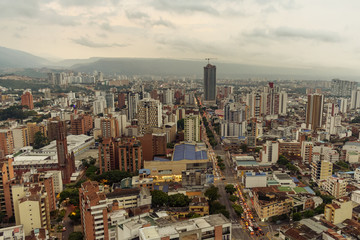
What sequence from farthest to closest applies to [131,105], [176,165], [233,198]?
[131,105]
[176,165]
[233,198]

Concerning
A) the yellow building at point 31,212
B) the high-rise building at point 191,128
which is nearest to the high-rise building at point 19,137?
the high-rise building at point 191,128

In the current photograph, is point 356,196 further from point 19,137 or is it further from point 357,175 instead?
point 19,137

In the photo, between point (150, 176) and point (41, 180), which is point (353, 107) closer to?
point (150, 176)

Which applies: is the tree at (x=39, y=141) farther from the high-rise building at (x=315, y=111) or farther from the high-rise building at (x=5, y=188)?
the high-rise building at (x=315, y=111)

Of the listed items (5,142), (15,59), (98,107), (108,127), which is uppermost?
(15,59)

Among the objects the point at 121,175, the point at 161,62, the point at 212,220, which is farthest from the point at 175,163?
the point at 161,62

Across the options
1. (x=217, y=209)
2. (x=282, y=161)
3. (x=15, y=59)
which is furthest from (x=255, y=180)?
(x=15, y=59)

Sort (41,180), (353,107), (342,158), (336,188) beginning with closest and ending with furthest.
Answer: (41,180)
(336,188)
(342,158)
(353,107)

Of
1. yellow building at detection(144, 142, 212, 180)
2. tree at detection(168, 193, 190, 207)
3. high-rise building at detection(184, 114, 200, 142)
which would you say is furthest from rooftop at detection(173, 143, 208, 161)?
tree at detection(168, 193, 190, 207)
